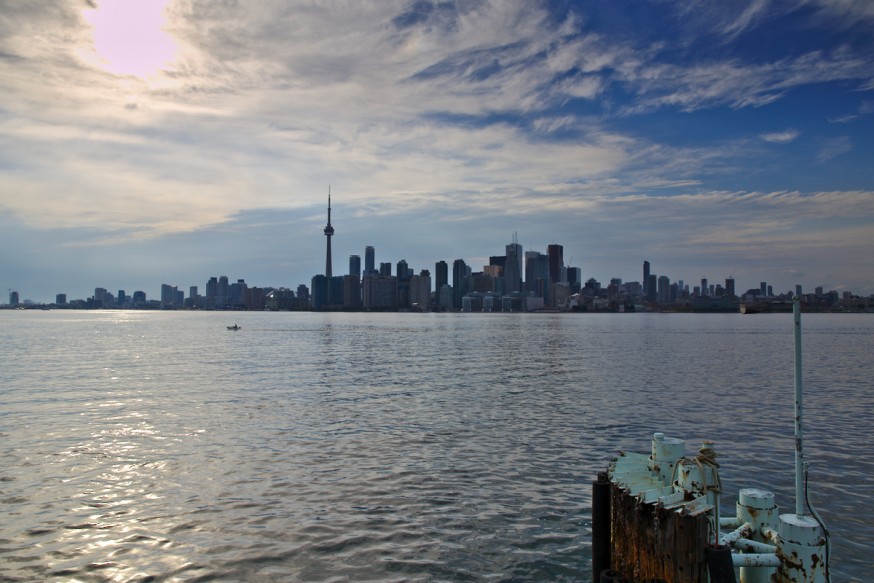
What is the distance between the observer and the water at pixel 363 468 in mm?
13445

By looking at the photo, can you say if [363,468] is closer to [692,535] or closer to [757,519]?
[757,519]

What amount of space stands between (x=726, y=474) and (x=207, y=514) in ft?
53.8

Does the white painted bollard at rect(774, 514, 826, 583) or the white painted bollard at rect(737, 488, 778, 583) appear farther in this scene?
the white painted bollard at rect(737, 488, 778, 583)

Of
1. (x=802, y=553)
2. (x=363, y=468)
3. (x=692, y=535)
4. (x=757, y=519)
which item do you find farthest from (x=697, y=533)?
(x=363, y=468)

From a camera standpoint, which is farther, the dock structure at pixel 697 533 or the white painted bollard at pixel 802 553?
the white painted bollard at pixel 802 553

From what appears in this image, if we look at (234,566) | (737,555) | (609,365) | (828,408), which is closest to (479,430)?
(234,566)

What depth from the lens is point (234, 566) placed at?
12938 mm

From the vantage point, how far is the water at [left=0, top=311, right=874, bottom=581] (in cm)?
1345

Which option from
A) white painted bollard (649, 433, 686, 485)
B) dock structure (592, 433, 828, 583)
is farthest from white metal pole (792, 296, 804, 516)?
white painted bollard (649, 433, 686, 485)

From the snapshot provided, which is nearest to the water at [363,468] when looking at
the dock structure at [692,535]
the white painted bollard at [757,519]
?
the dock structure at [692,535]

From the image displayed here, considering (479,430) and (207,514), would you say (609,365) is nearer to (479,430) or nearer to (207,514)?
(479,430)

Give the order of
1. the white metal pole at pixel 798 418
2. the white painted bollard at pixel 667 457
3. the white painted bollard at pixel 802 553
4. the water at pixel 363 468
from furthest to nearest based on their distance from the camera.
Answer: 1. the water at pixel 363 468
2. the white painted bollard at pixel 667 457
3. the white metal pole at pixel 798 418
4. the white painted bollard at pixel 802 553

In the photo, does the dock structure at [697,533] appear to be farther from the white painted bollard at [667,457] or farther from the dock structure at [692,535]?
the white painted bollard at [667,457]

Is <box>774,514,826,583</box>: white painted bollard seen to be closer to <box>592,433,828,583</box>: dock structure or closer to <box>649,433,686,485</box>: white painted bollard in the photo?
<box>592,433,828,583</box>: dock structure
